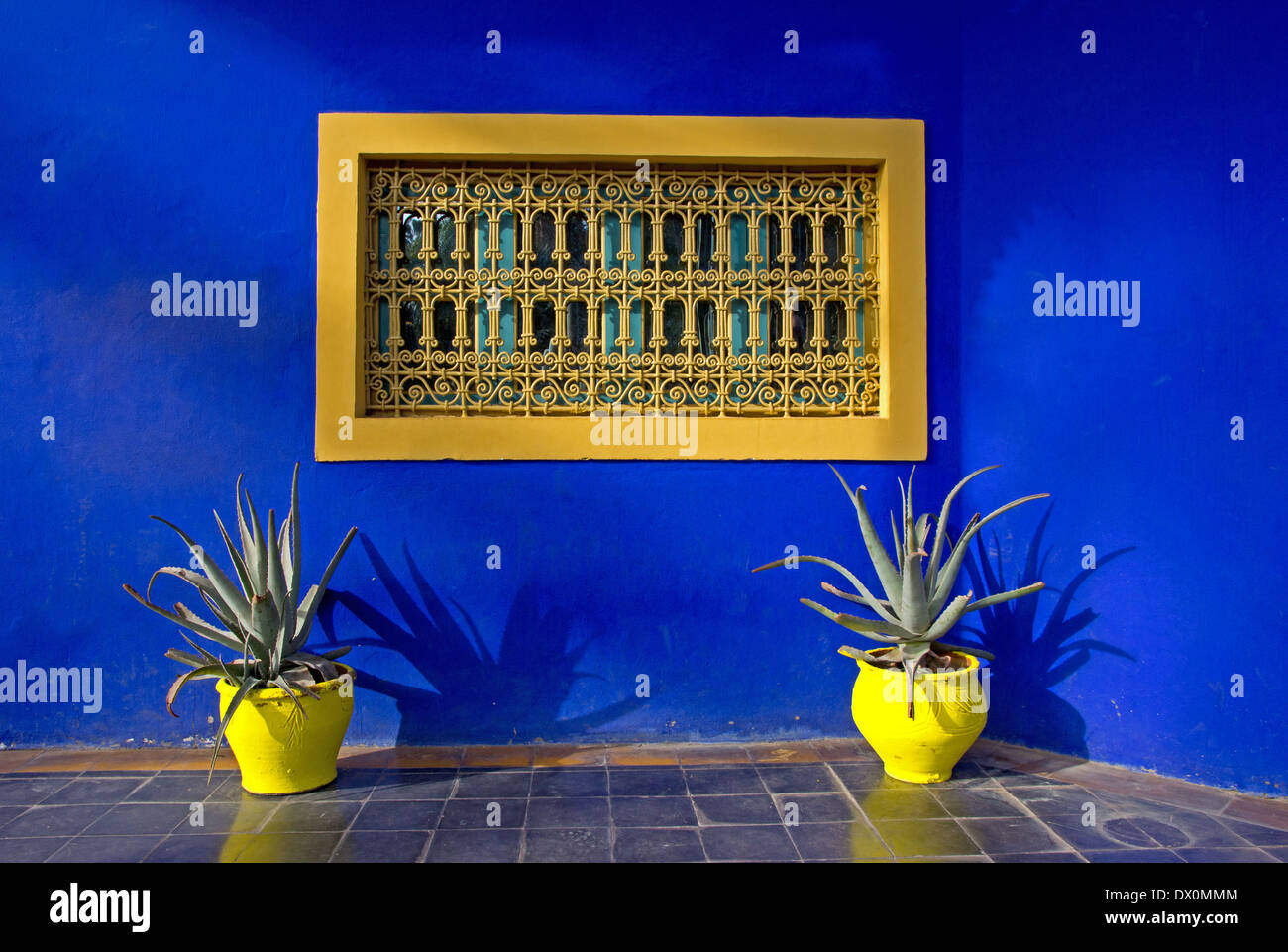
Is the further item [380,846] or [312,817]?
[312,817]

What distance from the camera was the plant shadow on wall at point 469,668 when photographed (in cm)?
414

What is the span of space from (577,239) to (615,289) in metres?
0.32

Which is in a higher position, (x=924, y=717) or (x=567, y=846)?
(x=924, y=717)

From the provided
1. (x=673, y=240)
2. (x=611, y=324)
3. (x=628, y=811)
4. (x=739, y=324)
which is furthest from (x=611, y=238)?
(x=628, y=811)

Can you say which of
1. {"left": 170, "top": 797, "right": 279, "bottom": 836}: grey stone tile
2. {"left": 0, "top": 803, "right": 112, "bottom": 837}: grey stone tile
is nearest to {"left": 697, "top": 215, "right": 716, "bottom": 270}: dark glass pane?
{"left": 170, "top": 797, "right": 279, "bottom": 836}: grey stone tile

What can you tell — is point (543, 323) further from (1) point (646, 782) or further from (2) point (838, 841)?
(2) point (838, 841)

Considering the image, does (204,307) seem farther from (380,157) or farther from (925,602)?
(925,602)

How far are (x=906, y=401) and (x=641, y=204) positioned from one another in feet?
5.15

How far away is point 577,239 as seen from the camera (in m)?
4.32

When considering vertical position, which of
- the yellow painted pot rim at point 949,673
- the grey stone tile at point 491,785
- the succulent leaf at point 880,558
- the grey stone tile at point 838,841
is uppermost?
the succulent leaf at point 880,558

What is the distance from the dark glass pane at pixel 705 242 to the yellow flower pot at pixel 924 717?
2021 mm

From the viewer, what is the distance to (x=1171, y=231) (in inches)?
151

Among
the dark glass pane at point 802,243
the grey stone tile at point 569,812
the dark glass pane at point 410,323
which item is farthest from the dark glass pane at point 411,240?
the grey stone tile at point 569,812

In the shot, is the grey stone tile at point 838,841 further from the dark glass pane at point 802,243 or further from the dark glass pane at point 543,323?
the dark glass pane at point 802,243
